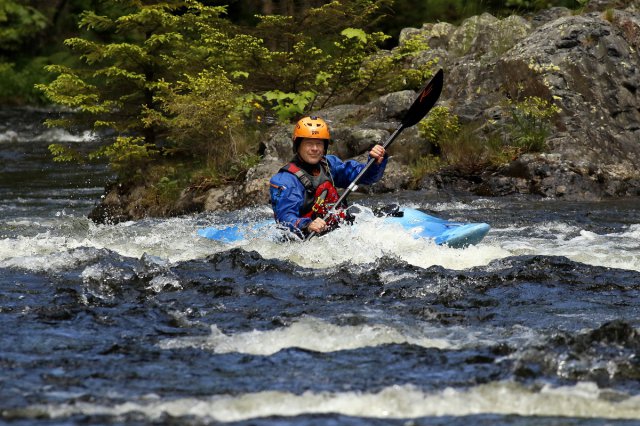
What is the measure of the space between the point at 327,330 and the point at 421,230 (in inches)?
115

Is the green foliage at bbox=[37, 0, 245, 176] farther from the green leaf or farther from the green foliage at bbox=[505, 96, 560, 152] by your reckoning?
the green foliage at bbox=[505, 96, 560, 152]

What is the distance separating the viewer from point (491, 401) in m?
4.08

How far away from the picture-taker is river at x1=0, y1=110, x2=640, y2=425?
404 cm

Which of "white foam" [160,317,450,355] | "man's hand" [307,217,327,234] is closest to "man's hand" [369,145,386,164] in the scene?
"man's hand" [307,217,327,234]

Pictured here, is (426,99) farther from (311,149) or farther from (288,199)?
(288,199)

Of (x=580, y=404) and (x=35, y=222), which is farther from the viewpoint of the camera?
(x=35, y=222)

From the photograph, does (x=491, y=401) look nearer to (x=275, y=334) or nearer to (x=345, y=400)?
(x=345, y=400)

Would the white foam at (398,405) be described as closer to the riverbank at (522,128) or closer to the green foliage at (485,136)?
the riverbank at (522,128)

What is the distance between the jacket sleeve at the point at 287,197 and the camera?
8.10 m

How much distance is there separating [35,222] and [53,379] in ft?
26.7

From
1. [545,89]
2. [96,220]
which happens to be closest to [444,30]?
[545,89]

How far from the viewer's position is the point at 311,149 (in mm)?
8289

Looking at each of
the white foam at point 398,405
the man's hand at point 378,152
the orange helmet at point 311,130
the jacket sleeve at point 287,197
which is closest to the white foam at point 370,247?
the jacket sleeve at point 287,197

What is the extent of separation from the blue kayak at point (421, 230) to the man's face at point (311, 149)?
668 millimetres
